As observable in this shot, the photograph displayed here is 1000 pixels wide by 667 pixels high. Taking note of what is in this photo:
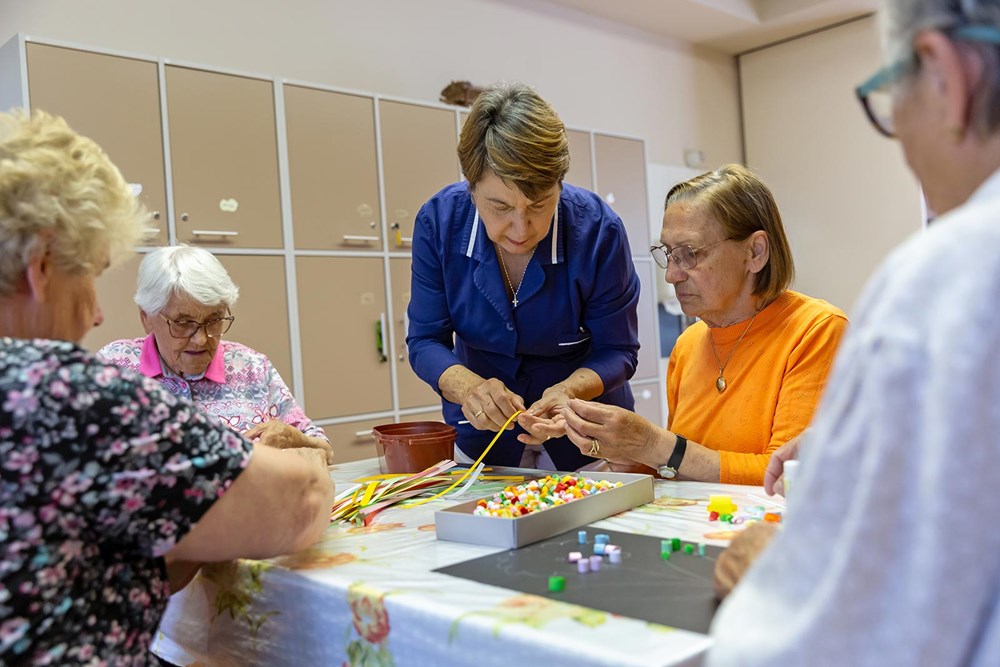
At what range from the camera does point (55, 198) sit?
0.99 meters

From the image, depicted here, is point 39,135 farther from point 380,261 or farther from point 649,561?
point 380,261

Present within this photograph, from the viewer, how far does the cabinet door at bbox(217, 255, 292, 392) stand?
341 cm

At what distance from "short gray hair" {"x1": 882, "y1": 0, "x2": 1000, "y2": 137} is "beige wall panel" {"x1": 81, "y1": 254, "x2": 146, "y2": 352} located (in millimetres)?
2869

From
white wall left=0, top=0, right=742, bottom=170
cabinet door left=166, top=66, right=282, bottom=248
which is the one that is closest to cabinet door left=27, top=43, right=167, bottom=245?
cabinet door left=166, top=66, right=282, bottom=248

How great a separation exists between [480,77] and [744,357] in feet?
12.3

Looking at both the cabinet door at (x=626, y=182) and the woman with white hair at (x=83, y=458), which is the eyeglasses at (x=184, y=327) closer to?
the woman with white hair at (x=83, y=458)

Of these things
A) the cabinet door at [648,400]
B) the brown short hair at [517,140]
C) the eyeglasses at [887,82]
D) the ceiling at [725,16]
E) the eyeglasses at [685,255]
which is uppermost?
the ceiling at [725,16]

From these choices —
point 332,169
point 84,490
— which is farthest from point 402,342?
point 84,490

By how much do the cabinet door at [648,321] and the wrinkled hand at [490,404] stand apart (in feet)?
10.5

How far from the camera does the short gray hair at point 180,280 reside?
2213 mm

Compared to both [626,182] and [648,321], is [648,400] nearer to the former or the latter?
[648,321]

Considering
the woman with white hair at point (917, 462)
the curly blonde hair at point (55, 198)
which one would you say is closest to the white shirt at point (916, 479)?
the woman with white hair at point (917, 462)

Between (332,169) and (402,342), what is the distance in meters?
0.83

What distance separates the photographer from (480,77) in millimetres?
5199
